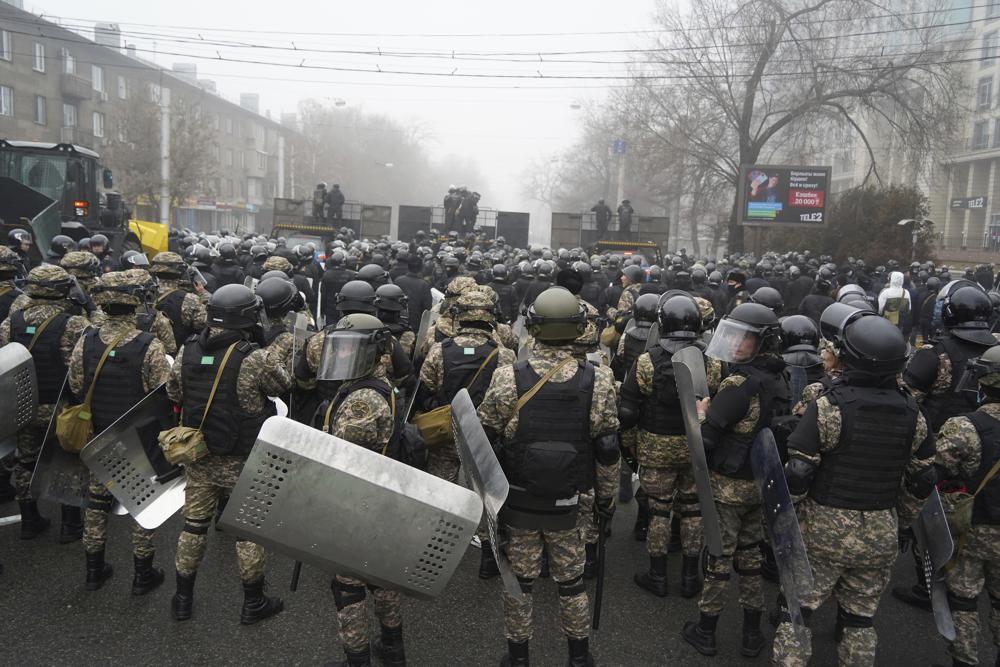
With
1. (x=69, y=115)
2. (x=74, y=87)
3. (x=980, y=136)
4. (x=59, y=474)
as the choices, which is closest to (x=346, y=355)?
(x=59, y=474)

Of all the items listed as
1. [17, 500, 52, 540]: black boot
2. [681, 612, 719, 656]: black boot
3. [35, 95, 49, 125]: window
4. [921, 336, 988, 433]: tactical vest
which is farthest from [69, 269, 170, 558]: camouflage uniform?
[35, 95, 49, 125]: window

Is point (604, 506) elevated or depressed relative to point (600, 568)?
elevated

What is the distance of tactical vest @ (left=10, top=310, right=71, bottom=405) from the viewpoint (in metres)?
5.12

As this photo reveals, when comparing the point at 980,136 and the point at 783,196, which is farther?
the point at 980,136

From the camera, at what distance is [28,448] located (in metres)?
5.16

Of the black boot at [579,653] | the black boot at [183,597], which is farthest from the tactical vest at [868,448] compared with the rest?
the black boot at [183,597]

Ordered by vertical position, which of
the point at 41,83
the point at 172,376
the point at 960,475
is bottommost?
the point at 960,475

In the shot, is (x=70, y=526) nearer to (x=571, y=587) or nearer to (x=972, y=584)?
(x=571, y=587)

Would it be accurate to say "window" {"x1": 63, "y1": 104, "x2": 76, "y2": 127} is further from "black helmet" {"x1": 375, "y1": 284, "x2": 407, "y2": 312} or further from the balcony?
"black helmet" {"x1": 375, "y1": 284, "x2": 407, "y2": 312}

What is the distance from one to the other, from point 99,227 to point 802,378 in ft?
49.9

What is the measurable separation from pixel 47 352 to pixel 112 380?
3.21 feet

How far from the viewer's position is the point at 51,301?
5309 mm

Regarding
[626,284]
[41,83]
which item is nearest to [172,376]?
[626,284]

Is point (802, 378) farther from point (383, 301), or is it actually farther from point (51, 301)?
point (51, 301)
